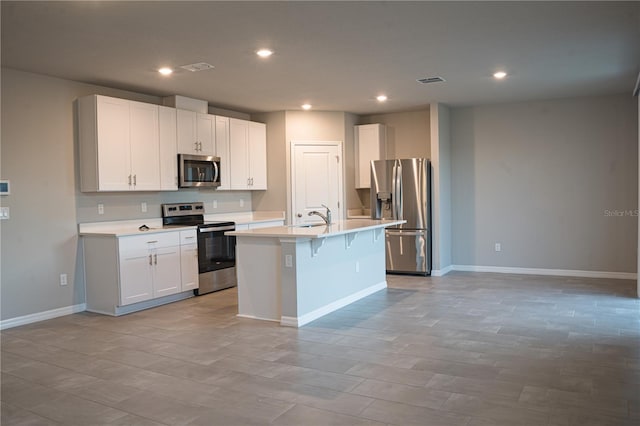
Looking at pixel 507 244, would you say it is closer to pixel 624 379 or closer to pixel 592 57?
pixel 592 57

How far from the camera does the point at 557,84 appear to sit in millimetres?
6273

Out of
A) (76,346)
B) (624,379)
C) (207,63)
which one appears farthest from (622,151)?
(76,346)

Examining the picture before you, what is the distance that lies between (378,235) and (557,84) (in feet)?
9.43

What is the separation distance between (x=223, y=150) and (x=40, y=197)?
102 inches

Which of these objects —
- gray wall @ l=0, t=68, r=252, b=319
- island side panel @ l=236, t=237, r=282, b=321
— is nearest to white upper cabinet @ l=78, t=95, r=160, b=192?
gray wall @ l=0, t=68, r=252, b=319

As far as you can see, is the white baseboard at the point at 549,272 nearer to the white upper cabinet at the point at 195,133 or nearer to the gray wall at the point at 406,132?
the gray wall at the point at 406,132

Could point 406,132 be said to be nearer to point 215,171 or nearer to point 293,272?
point 215,171

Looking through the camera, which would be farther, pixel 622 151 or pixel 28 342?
pixel 622 151

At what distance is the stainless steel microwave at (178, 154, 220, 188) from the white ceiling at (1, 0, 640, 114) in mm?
829

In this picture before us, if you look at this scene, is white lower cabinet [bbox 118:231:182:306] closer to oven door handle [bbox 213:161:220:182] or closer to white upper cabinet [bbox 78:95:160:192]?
white upper cabinet [bbox 78:95:160:192]

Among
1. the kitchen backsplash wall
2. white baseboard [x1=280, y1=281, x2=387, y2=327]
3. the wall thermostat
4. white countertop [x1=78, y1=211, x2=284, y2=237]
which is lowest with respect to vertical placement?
white baseboard [x1=280, y1=281, x2=387, y2=327]

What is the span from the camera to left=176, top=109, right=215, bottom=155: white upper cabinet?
21.3 ft

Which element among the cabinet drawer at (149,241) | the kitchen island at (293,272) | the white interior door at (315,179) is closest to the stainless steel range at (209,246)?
the cabinet drawer at (149,241)

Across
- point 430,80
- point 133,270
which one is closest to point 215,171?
point 133,270
